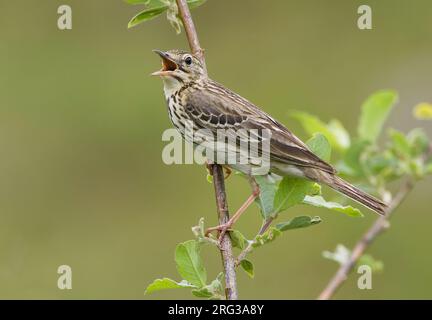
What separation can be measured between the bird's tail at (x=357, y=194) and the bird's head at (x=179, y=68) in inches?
35.3

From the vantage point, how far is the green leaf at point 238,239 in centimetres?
354

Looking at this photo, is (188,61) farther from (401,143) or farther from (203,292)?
(203,292)

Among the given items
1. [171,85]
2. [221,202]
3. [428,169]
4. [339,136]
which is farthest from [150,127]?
[221,202]

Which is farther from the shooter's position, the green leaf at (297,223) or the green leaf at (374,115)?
the green leaf at (374,115)

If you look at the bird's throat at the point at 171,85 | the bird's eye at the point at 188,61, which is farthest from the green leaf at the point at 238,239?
the bird's throat at the point at 171,85

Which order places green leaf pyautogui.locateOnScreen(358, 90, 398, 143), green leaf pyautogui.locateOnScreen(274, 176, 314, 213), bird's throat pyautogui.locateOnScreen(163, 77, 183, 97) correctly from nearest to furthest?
green leaf pyautogui.locateOnScreen(274, 176, 314, 213), green leaf pyautogui.locateOnScreen(358, 90, 398, 143), bird's throat pyautogui.locateOnScreen(163, 77, 183, 97)

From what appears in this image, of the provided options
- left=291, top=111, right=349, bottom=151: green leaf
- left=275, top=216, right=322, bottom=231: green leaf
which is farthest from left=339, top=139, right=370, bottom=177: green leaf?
left=275, top=216, right=322, bottom=231: green leaf

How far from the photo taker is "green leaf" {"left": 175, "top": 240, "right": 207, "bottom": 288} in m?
3.43

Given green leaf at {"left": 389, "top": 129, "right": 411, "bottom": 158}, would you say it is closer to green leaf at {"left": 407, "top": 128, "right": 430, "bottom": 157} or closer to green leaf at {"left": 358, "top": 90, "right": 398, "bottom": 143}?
green leaf at {"left": 407, "top": 128, "right": 430, "bottom": 157}

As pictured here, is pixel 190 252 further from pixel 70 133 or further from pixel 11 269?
pixel 70 133

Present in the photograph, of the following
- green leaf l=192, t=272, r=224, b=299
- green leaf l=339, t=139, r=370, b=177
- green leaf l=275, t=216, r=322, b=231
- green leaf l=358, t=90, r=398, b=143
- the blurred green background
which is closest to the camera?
green leaf l=192, t=272, r=224, b=299

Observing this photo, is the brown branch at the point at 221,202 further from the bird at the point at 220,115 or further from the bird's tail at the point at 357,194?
the bird's tail at the point at 357,194

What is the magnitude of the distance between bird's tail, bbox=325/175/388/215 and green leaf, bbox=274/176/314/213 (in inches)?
33.2

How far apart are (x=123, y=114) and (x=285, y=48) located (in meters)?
2.47
